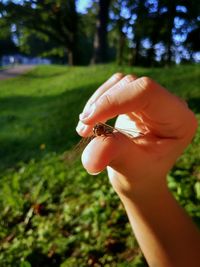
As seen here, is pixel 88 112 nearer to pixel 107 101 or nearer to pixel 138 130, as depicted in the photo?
pixel 107 101

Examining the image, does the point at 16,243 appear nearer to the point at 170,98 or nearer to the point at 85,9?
the point at 170,98

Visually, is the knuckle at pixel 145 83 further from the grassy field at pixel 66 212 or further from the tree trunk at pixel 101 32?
the tree trunk at pixel 101 32

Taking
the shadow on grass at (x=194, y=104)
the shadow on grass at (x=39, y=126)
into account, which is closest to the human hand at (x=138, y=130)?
the shadow on grass at (x=194, y=104)

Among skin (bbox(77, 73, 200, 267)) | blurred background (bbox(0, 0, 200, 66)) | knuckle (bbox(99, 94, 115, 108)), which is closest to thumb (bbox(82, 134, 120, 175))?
skin (bbox(77, 73, 200, 267))

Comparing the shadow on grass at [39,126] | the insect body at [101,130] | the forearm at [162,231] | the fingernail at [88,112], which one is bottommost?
the shadow on grass at [39,126]

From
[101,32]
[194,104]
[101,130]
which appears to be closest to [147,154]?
[101,130]

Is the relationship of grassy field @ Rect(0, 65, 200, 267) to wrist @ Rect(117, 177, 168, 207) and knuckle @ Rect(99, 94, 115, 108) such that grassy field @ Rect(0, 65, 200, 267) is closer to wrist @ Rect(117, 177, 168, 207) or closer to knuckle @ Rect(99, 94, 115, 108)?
wrist @ Rect(117, 177, 168, 207)
